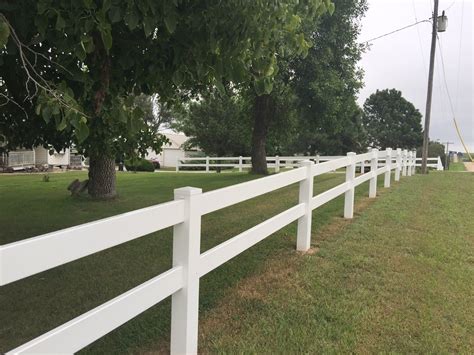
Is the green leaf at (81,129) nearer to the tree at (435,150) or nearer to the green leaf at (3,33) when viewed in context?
the green leaf at (3,33)

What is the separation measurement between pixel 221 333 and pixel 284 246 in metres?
2.56

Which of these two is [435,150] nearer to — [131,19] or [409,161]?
[409,161]

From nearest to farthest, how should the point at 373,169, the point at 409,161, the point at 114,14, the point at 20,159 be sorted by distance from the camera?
the point at 114,14 → the point at 373,169 → the point at 409,161 → the point at 20,159

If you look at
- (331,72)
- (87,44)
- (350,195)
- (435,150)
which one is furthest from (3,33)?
(435,150)

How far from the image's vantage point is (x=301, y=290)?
15.5ft

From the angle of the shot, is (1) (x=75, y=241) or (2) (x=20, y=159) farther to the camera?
(2) (x=20, y=159)

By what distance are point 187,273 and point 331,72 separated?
15.4m

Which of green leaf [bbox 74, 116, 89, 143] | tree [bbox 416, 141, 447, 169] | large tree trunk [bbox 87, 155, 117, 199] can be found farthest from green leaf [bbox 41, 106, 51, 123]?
tree [bbox 416, 141, 447, 169]

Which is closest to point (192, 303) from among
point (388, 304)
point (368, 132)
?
point (388, 304)

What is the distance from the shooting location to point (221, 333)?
386 cm

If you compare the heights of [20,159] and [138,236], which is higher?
[138,236]

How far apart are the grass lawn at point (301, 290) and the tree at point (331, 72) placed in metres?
10.0

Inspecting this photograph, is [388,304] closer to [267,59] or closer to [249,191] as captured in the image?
[249,191]

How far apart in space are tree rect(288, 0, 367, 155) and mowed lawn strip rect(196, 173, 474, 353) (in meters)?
10.5
